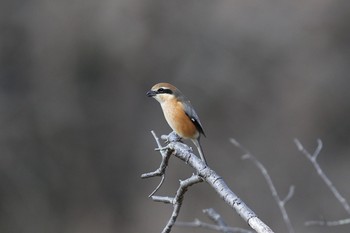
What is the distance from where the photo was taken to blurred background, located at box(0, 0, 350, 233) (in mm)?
9984

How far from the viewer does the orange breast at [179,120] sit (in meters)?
4.46

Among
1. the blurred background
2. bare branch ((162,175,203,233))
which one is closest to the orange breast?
bare branch ((162,175,203,233))

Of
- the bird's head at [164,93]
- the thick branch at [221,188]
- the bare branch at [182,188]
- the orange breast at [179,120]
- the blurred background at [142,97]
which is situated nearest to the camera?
the thick branch at [221,188]

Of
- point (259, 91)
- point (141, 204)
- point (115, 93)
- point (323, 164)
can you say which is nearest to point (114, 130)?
point (115, 93)

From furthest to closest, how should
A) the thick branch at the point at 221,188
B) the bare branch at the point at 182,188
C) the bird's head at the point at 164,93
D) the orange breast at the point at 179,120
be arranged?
the bird's head at the point at 164,93, the orange breast at the point at 179,120, the bare branch at the point at 182,188, the thick branch at the point at 221,188

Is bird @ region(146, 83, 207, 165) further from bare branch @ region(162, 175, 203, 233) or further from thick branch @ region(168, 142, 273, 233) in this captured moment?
bare branch @ region(162, 175, 203, 233)

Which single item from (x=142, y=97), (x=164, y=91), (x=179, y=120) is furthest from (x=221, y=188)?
(x=142, y=97)

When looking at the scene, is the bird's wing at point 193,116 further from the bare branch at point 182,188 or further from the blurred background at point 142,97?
the blurred background at point 142,97

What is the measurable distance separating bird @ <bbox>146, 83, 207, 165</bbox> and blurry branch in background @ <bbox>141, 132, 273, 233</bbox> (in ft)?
3.19

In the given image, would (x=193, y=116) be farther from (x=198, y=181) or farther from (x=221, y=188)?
(x=221, y=188)

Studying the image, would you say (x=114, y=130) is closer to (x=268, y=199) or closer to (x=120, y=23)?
(x=120, y=23)

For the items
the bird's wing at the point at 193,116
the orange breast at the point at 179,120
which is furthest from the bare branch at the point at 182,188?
the bird's wing at the point at 193,116

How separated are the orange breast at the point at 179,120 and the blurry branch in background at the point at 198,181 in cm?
95

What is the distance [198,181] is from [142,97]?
25.1 ft
